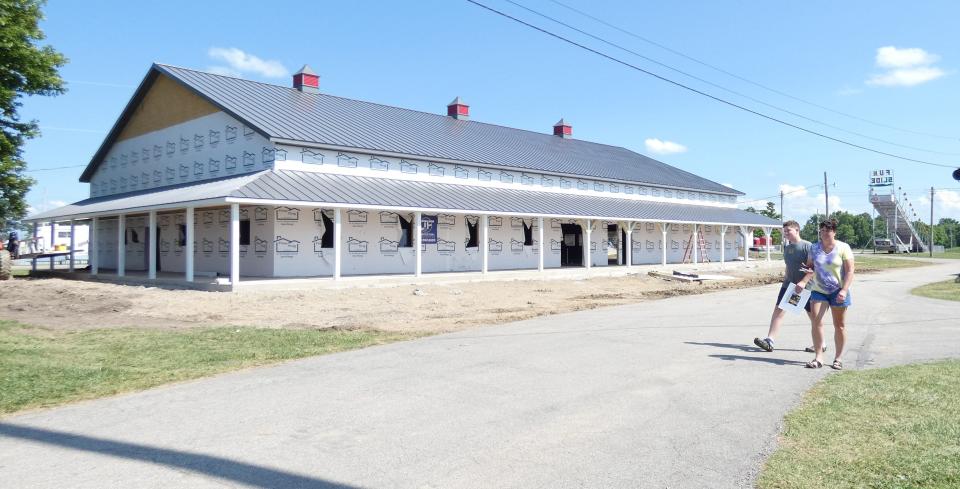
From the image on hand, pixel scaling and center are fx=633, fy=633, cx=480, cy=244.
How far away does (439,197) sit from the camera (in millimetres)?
24062

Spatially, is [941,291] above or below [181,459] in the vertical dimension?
above

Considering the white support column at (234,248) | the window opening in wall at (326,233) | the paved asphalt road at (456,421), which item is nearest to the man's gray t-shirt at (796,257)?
the paved asphalt road at (456,421)

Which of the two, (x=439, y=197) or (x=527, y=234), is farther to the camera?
(x=527, y=234)

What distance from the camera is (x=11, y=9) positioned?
82.3 feet

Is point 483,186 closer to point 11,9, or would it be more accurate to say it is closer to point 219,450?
point 11,9

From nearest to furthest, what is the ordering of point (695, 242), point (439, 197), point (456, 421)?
1. point (456, 421)
2. point (439, 197)
3. point (695, 242)

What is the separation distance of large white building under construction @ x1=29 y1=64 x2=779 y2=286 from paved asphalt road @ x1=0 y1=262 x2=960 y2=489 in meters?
11.7

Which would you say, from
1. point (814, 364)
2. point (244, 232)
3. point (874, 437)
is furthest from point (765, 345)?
point (244, 232)

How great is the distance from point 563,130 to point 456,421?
37627 mm

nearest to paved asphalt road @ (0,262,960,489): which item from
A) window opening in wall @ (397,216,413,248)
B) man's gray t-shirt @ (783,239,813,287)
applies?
man's gray t-shirt @ (783,239,813,287)

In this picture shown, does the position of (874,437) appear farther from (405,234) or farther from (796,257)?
(405,234)

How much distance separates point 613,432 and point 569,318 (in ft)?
27.5

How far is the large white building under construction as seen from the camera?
838 inches

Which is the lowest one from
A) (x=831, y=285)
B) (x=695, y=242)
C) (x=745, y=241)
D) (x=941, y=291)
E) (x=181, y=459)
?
(x=181, y=459)
